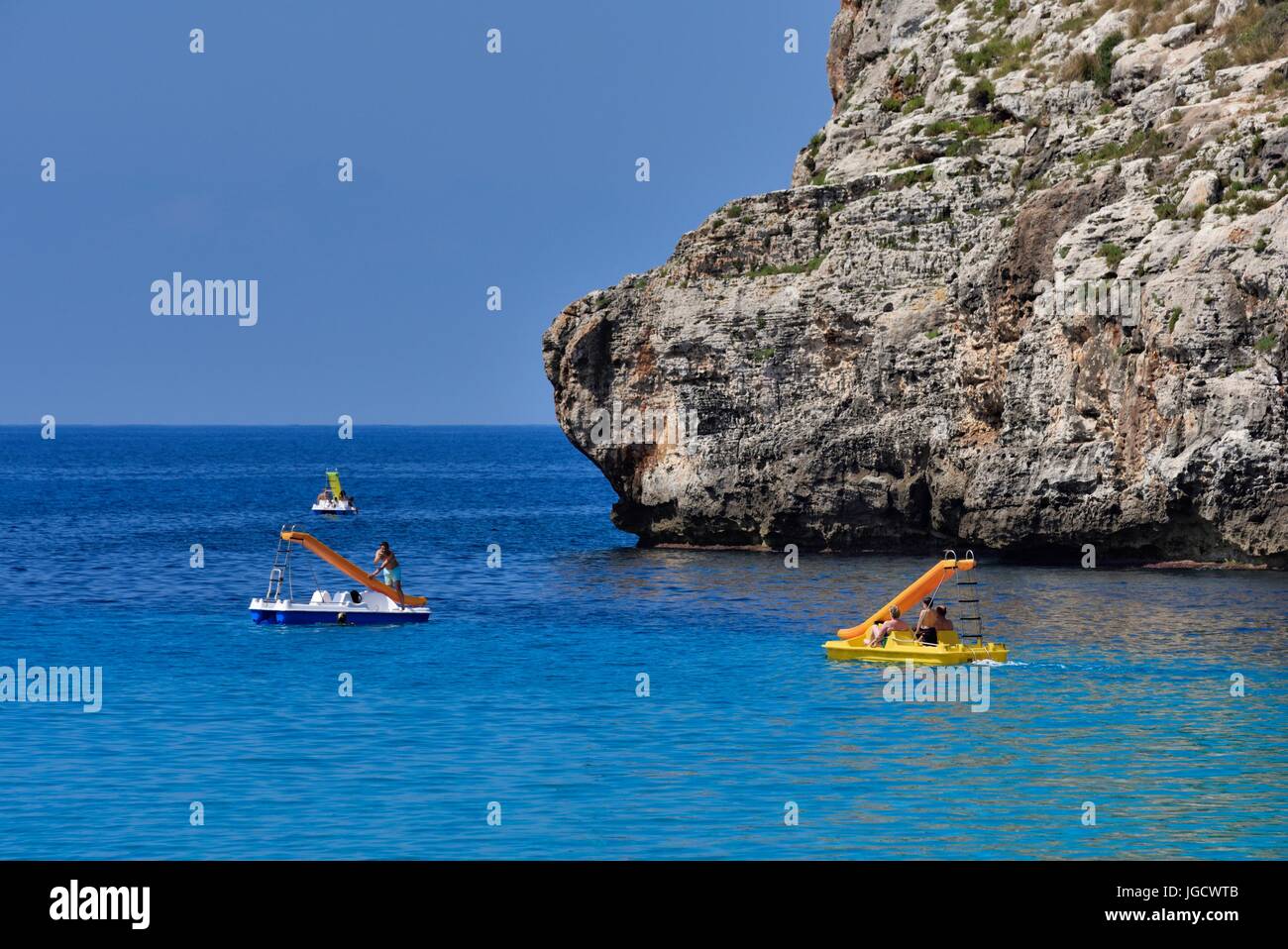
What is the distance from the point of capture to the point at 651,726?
Answer: 29.9 meters

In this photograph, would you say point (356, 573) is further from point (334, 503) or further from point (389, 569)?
point (334, 503)

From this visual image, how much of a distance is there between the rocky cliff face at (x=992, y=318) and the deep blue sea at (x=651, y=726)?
139 inches

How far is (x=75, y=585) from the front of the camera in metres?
57.0

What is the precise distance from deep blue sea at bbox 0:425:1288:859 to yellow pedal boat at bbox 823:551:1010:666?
67 cm

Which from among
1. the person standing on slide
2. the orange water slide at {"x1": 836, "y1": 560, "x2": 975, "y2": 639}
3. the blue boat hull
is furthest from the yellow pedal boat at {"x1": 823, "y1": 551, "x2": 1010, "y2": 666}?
the blue boat hull

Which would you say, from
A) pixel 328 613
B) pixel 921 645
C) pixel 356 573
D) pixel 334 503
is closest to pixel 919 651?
pixel 921 645

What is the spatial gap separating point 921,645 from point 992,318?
24531 millimetres

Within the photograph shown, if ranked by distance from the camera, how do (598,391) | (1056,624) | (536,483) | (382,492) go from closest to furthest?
(1056,624)
(598,391)
(382,492)
(536,483)

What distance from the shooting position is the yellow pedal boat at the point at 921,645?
117 feet
